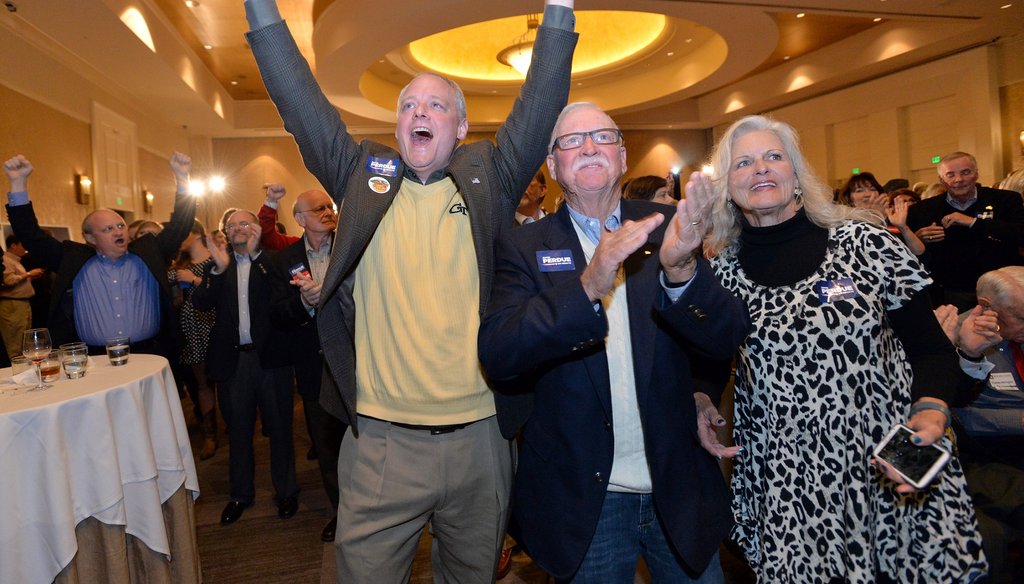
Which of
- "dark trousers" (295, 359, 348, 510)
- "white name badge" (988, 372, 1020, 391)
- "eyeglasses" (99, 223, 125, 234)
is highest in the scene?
"eyeglasses" (99, 223, 125, 234)

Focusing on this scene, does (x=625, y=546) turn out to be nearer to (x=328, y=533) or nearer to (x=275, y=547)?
(x=328, y=533)

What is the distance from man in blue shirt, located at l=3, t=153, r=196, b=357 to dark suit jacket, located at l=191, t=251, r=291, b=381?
14.8 inches

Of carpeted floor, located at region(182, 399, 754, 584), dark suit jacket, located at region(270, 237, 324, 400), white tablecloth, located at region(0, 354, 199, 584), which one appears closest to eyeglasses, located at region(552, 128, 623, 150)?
white tablecloth, located at region(0, 354, 199, 584)

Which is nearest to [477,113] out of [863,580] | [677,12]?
[677,12]

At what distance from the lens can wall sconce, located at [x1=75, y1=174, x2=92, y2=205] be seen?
781 centimetres

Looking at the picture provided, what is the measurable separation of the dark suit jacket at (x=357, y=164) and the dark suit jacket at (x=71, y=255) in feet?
9.42

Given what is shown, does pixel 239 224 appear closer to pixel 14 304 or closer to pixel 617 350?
pixel 14 304

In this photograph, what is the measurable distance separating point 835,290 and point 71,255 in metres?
4.22

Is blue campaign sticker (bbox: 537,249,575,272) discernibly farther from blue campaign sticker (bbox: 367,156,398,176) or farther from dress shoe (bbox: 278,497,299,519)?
dress shoe (bbox: 278,497,299,519)

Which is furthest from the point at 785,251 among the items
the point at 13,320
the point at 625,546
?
the point at 13,320

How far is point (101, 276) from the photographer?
3.81 meters

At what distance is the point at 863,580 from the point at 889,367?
1.67 feet

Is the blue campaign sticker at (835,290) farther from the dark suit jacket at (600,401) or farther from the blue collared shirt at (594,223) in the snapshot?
the blue collared shirt at (594,223)

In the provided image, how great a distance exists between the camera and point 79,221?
7.86m
